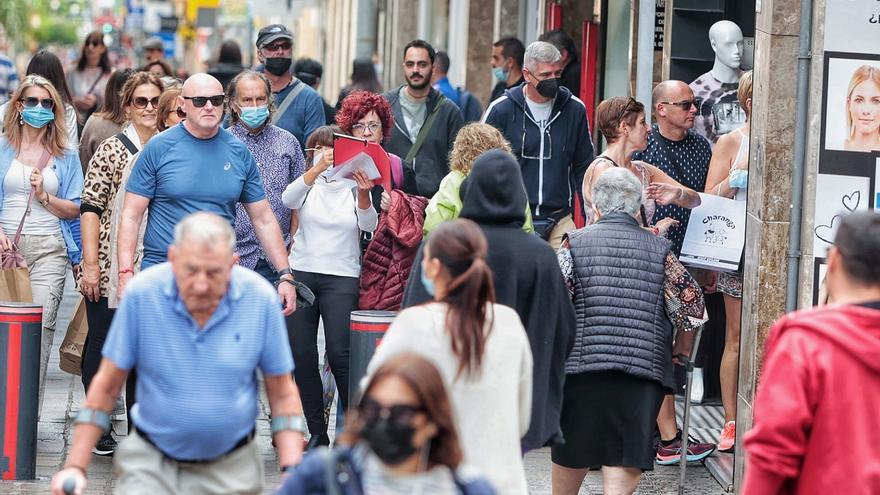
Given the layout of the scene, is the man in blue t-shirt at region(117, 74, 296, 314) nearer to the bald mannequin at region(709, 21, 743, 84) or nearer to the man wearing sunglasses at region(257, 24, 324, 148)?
the man wearing sunglasses at region(257, 24, 324, 148)

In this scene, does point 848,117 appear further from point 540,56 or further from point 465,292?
point 465,292

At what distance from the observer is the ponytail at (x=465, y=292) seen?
5504 mm

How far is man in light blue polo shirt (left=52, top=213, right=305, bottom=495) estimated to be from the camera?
5293 millimetres

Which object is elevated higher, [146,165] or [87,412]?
[146,165]

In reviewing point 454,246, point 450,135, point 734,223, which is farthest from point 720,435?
point 454,246

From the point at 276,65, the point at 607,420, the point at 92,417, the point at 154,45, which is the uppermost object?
the point at 154,45

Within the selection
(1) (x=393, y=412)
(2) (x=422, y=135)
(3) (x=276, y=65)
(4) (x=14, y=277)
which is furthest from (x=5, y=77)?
(1) (x=393, y=412)

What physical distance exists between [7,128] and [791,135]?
Result: 4.22m

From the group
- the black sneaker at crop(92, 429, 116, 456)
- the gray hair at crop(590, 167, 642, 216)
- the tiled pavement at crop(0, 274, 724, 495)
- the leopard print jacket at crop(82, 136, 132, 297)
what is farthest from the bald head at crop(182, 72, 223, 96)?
the black sneaker at crop(92, 429, 116, 456)

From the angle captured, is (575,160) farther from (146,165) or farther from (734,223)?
(146,165)

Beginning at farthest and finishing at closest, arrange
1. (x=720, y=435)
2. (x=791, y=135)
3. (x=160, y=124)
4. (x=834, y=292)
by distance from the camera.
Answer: (x=720, y=435) < (x=160, y=124) < (x=791, y=135) < (x=834, y=292)

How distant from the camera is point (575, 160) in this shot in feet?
34.1

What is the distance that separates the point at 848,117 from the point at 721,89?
2810 mm

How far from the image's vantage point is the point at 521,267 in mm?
6539
